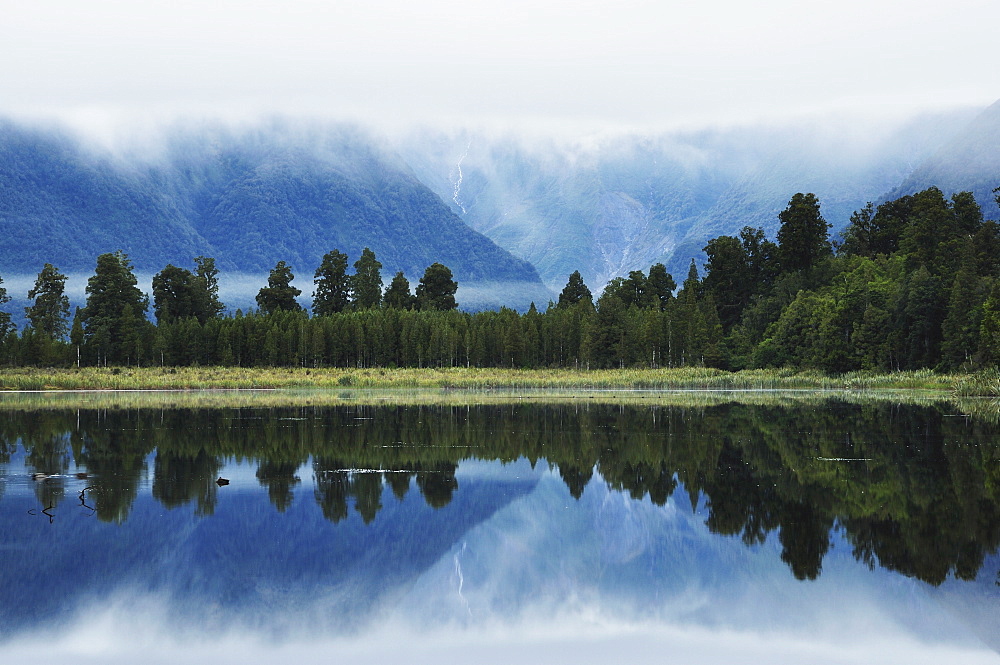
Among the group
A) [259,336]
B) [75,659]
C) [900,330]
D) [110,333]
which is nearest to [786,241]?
[900,330]

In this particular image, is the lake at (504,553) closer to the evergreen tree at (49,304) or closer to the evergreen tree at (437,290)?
the evergreen tree at (49,304)

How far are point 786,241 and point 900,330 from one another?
116ft

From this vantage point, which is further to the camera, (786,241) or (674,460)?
(786,241)

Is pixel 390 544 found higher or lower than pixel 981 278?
lower

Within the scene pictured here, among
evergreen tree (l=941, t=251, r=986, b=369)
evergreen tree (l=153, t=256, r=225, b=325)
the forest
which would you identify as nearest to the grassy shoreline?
the forest

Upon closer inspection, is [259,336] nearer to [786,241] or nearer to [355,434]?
[786,241]

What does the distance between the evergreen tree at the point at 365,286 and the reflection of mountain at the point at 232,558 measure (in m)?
131

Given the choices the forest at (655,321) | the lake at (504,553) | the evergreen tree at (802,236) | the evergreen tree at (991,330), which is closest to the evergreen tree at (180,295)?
the forest at (655,321)

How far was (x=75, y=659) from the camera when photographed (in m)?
10.3

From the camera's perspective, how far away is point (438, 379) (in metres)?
100

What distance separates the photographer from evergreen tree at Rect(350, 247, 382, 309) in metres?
150

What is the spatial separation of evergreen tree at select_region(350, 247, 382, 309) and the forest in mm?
21683

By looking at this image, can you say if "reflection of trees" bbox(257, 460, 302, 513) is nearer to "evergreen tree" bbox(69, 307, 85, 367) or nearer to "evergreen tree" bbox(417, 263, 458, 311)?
"evergreen tree" bbox(69, 307, 85, 367)

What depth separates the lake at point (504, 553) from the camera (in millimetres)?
10906
